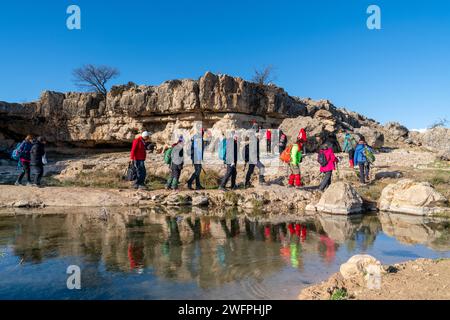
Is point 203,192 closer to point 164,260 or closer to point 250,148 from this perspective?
point 250,148

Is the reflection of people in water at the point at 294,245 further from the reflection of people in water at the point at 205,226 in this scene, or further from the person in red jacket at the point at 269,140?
the person in red jacket at the point at 269,140

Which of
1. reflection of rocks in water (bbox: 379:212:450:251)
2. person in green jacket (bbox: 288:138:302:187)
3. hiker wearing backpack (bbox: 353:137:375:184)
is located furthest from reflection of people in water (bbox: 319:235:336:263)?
hiker wearing backpack (bbox: 353:137:375:184)

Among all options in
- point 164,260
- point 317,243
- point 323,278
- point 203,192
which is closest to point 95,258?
point 164,260

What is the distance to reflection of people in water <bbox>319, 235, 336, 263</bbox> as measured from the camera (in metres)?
6.02

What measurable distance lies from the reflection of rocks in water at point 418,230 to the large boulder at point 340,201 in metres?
0.75

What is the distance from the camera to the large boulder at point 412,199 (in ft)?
33.4

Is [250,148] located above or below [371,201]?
above

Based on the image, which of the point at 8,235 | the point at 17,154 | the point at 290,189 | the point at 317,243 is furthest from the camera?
the point at 17,154

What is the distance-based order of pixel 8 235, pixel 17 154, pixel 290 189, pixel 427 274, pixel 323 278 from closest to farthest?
pixel 427 274, pixel 323 278, pixel 8 235, pixel 290 189, pixel 17 154

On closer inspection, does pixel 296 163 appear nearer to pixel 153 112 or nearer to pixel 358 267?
pixel 358 267

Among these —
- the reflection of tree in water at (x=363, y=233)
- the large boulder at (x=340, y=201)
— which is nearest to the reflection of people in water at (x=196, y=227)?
the reflection of tree in water at (x=363, y=233)

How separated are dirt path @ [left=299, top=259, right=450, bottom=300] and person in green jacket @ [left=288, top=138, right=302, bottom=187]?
7.75 m

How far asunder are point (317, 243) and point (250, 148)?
241 inches
